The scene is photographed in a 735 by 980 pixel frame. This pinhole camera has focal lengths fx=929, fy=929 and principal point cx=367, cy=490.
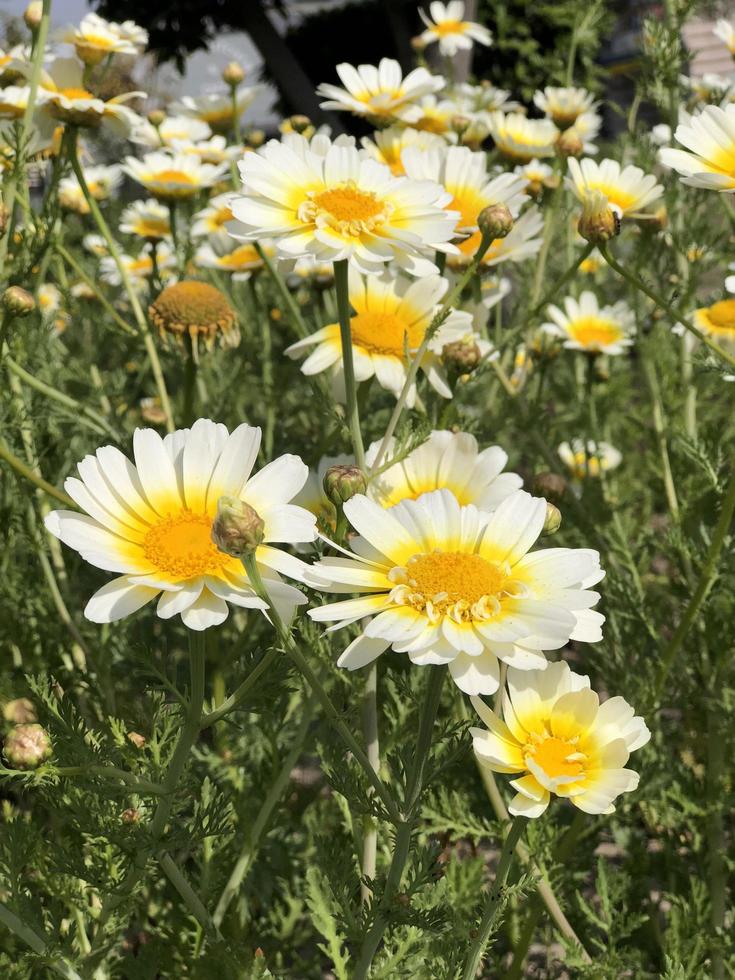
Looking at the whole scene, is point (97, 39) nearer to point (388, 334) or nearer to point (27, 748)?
point (388, 334)

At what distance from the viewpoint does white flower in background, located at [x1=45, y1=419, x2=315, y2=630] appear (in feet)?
2.83

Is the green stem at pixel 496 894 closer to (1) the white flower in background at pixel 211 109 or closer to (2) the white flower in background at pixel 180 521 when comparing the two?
(2) the white flower in background at pixel 180 521

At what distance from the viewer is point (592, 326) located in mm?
2422

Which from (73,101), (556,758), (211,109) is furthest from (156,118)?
(556,758)

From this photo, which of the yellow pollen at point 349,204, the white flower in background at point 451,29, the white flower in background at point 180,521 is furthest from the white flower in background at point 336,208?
the white flower in background at point 451,29

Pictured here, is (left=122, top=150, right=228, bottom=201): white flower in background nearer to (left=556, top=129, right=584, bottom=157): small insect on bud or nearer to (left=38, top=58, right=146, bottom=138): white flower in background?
(left=38, top=58, right=146, bottom=138): white flower in background

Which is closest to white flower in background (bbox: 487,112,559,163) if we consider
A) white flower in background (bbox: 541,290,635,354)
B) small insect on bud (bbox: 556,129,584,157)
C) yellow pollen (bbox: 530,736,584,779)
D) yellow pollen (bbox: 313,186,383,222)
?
small insect on bud (bbox: 556,129,584,157)

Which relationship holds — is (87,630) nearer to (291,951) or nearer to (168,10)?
(291,951)

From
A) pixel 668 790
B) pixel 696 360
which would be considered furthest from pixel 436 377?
pixel 668 790

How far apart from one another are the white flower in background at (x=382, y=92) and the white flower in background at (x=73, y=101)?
42cm

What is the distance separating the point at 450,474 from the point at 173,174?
1.48 m

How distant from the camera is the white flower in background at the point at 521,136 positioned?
7.32ft

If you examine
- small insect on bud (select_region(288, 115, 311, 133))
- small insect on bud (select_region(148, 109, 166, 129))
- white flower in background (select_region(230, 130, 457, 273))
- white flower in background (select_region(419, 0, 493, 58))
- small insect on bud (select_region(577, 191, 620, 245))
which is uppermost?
white flower in background (select_region(419, 0, 493, 58))

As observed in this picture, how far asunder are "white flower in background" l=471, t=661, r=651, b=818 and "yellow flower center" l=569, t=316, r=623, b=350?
1490 millimetres
